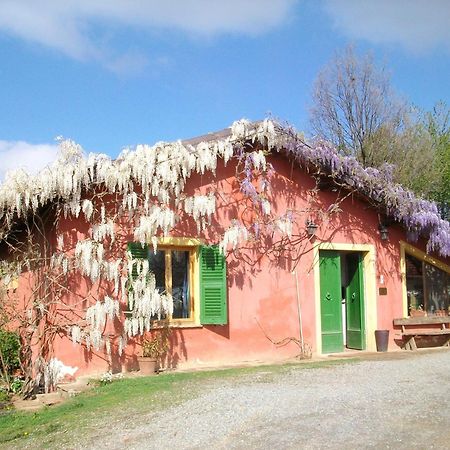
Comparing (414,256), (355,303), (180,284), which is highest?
(414,256)

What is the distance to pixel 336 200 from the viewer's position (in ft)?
40.5

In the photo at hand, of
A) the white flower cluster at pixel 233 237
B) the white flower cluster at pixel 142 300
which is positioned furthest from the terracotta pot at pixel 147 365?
the white flower cluster at pixel 233 237

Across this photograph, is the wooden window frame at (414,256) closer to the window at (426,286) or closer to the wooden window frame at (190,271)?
the window at (426,286)

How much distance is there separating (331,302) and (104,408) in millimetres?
6187

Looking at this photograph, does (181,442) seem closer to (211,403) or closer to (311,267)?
(211,403)

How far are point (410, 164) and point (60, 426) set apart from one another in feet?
51.2

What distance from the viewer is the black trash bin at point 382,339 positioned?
12.2 m

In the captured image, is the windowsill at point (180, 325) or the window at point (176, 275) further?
the window at point (176, 275)

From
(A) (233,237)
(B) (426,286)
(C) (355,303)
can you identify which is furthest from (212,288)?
(B) (426,286)

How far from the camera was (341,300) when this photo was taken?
41.1 feet

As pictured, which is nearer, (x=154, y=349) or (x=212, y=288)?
(x=154, y=349)

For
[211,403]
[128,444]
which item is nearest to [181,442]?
[128,444]

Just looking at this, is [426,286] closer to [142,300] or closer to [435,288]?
[435,288]

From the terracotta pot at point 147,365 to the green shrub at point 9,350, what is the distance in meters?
1.89
